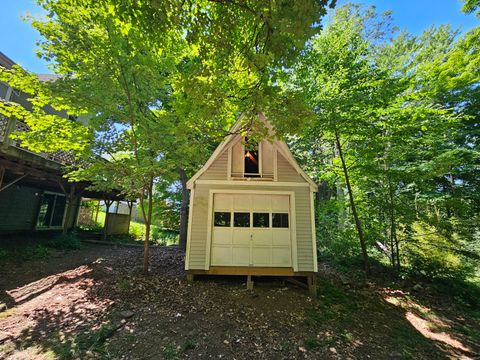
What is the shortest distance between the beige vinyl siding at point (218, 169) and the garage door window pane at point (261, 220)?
5.10ft

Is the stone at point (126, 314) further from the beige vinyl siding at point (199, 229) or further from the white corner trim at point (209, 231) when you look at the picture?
the white corner trim at point (209, 231)

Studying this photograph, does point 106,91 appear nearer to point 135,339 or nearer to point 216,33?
point 216,33

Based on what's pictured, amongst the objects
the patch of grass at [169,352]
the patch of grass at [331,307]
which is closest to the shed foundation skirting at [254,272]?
the patch of grass at [331,307]

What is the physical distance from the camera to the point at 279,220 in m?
7.15

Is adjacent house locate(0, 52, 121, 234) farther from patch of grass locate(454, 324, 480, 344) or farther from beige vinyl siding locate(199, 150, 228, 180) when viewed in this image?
patch of grass locate(454, 324, 480, 344)

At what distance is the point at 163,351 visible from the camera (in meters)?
3.75

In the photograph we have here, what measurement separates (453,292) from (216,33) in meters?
10.3

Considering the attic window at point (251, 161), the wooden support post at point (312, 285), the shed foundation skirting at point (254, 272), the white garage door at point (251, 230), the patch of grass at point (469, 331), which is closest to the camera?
the patch of grass at point (469, 331)

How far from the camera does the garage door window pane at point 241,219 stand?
7145 millimetres

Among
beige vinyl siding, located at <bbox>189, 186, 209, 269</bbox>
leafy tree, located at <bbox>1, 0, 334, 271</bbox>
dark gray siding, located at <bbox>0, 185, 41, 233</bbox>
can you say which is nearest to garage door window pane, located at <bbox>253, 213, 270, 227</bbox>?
beige vinyl siding, located at <bbox>189, 186, 209, 269</bbox>

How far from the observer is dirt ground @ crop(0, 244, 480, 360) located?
3.89 metres

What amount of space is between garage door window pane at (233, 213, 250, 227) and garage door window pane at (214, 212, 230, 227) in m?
0.22

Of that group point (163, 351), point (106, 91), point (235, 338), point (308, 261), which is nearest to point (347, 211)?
point (308, 261)

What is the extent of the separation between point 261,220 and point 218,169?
2095mm
